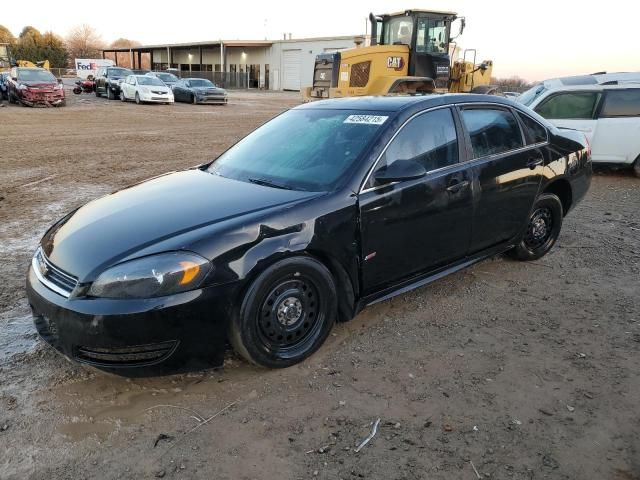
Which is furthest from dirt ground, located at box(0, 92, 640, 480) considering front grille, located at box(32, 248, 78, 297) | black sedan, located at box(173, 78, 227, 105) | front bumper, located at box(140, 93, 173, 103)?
black sedan, located at box(173, 78, 227, 105)

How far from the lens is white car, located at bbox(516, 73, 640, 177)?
30.1 ft

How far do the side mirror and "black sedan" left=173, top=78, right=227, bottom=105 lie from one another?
26548 mm

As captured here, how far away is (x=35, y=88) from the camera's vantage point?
2202 cm

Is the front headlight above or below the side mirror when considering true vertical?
below

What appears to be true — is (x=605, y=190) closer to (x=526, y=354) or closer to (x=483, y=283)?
(x=483, y=283)

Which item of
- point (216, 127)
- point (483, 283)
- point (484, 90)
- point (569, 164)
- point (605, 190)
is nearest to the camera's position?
point (483, 283)

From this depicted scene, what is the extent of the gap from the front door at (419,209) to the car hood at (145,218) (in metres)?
0.54

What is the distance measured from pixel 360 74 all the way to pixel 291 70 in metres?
41.1

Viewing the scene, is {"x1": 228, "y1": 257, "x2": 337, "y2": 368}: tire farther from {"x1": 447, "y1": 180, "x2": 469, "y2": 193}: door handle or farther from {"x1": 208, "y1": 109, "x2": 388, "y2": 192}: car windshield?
{"x1": 447, "y1": 180, "x2": 469, "y2": 193}: door handle

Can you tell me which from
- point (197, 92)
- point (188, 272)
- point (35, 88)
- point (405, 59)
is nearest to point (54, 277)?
point (188, 272)

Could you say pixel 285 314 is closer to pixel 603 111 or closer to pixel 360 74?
pixel 603 111

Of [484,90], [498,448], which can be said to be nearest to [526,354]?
[498,448]

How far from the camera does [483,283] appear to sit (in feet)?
15.4

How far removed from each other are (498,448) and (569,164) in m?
3.42
